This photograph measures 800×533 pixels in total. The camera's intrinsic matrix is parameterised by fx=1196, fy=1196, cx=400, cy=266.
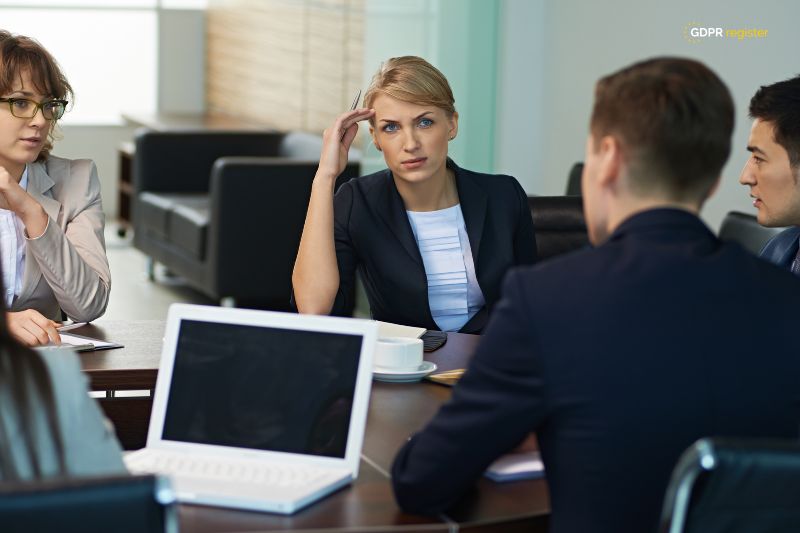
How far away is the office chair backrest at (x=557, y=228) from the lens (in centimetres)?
359

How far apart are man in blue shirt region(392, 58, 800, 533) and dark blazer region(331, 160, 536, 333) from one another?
141cm

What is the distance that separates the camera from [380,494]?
1.74m

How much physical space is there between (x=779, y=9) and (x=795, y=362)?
10.2ft

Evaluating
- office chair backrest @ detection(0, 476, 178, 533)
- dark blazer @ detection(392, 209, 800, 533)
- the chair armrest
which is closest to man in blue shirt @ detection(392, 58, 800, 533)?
dark blazer @ detection(392, 209, 800, 533)

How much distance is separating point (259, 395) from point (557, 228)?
1.93 m

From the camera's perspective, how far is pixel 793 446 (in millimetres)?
1459

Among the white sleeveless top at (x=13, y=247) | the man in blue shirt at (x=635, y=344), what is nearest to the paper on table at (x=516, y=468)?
the man in blue shirt at (x=635, y=344)

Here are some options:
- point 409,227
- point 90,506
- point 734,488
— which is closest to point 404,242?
point 409,227

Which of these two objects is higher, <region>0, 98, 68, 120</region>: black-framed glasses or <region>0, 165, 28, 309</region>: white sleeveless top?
<region>0, 98, 68, 120</region>: black-framed glasses

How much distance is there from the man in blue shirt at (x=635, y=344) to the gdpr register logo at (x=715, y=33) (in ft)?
9.97

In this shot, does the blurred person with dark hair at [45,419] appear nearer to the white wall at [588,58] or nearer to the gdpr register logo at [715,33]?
the white wall at [588,58]

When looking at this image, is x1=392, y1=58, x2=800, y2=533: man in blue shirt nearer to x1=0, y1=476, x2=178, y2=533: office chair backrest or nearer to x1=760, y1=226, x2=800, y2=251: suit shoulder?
x1=0, y1=476, x2=178, y2=533: office chair backrest

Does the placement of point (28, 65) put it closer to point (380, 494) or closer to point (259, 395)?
point (259, 395)

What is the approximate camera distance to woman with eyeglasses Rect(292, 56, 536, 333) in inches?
119
